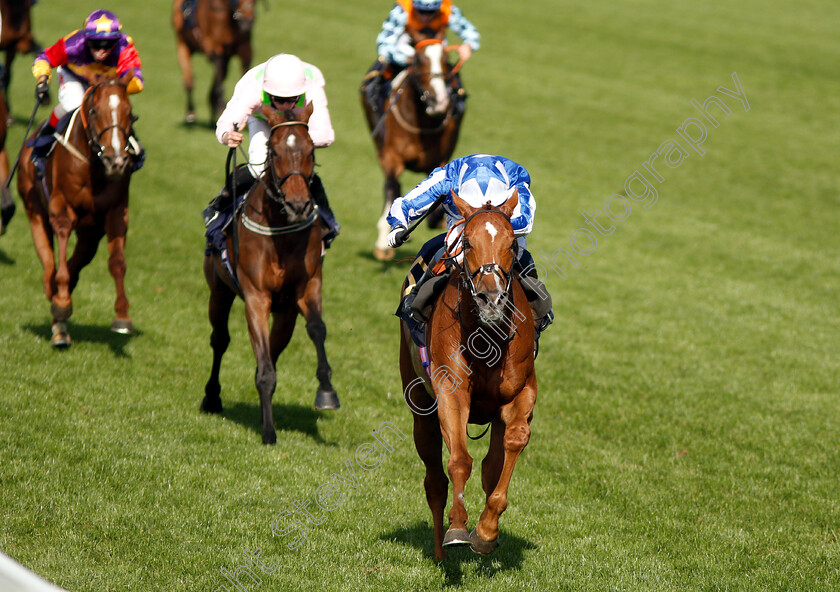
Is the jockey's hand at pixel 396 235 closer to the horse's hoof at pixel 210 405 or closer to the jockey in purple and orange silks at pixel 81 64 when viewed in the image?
the horse's hoof at pixel 210 405

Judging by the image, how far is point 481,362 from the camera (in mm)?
5215

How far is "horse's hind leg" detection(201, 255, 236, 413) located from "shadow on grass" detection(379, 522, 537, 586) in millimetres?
2620

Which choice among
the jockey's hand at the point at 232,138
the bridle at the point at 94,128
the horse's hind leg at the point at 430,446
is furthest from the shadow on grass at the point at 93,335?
the horse's hind leg at the point at 430,446

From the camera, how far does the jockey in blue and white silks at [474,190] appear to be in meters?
5.51

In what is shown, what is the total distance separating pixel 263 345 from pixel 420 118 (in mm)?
5854

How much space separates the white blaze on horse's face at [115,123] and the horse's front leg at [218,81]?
32.3ft

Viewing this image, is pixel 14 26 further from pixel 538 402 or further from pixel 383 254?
pixel 538 402

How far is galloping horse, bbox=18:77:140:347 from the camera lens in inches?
331

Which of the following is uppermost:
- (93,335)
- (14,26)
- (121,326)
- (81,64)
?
(81,64)

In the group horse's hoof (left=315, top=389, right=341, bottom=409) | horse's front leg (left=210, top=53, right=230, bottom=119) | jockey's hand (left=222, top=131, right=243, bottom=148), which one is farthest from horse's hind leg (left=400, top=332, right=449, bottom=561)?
horse's front leg (left=210, top=53, right=230, bottom=119)

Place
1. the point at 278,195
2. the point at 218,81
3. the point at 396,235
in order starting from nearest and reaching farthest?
the point at 396,235 → the point at 278,195 → the point at 218,81

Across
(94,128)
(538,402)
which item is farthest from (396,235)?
(538,402)

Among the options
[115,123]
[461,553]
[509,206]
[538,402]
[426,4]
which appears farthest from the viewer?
[426,4]

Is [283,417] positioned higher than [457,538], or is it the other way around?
[457,538]
